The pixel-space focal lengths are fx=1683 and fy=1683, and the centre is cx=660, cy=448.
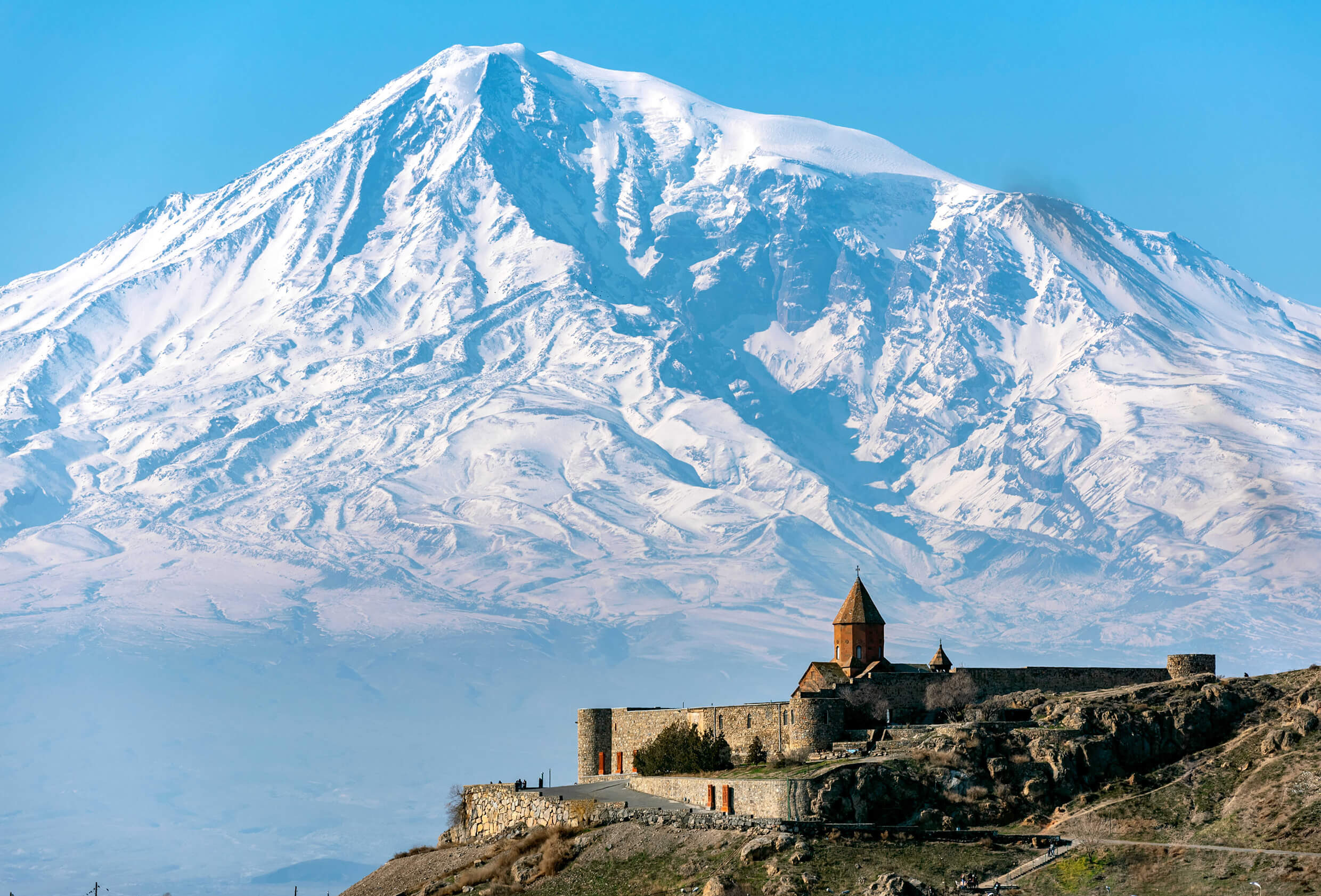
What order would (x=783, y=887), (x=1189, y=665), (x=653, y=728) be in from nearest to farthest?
(x=783, y=887) → (x=1189, y=665) → (x=653, y=728)

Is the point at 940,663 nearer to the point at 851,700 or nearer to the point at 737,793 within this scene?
the point at 851,700

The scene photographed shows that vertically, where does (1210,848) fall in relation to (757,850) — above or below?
below

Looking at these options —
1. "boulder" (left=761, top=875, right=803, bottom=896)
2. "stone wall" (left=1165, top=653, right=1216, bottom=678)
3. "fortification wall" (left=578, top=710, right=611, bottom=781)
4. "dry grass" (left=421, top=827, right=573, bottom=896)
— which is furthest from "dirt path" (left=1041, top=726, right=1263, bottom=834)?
"fortification wall" (left=578, top=710, right=611, bottom=781)

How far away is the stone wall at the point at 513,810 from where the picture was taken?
180ft

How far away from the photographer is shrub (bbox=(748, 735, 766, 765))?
2260 inches

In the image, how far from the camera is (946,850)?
45.3 meters

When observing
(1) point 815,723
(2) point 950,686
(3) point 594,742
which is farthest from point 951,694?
(3) point 594,742

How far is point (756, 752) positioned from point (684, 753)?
3.25m

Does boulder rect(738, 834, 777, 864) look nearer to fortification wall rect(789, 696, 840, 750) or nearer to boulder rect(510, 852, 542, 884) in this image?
boulder rect(510, 852, 542, 884)

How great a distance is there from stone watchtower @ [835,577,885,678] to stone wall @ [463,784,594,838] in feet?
46.9

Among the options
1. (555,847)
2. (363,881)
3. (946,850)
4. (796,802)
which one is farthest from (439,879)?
(946,850)

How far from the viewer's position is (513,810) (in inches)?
2339

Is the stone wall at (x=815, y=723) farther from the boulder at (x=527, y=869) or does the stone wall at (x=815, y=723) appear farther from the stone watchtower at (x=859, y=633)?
the stone watchtower at (x=859, y=633)

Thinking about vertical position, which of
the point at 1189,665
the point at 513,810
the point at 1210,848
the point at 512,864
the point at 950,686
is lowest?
the point at 1210,848
